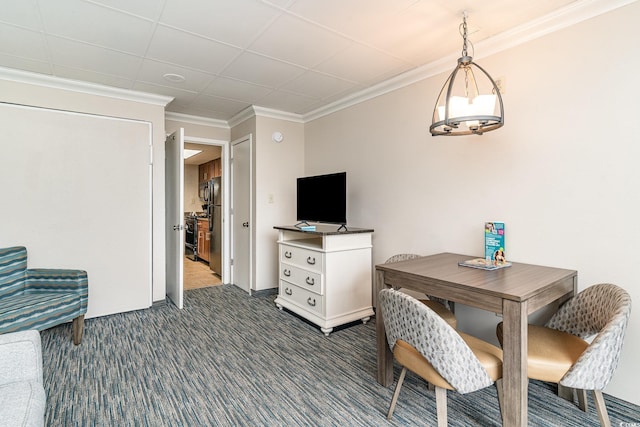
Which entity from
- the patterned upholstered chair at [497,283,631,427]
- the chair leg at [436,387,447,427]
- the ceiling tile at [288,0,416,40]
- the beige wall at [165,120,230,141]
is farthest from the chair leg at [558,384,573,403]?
the beige wall at [165,120,230,141]

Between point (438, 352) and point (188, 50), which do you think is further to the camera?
point (188, 50)

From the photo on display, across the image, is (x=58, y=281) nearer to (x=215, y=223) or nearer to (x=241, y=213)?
(x=241, y=213)

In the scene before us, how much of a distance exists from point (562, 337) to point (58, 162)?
14.2 feet

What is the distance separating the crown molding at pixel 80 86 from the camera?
2.90 metres

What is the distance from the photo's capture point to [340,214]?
3201 mm

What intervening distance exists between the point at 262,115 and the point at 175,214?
165 cm

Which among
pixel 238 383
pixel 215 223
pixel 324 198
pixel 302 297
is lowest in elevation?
pixel 238 383

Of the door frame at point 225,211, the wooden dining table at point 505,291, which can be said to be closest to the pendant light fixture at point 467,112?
the wooden dining table at point 505,291

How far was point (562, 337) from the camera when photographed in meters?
1.79

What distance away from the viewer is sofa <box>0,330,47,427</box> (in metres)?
1.14

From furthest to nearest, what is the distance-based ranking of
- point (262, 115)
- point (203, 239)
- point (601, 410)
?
point (203, 239) < point (262, 115) < point (601, 410)

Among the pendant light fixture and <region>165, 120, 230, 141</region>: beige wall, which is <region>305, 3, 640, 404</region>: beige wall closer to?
the pendant light fixture

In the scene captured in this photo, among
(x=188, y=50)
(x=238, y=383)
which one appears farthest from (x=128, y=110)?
(x=238, y=383)

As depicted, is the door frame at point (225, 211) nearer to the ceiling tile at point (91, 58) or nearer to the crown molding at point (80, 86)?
the crown molding at point (80, 86)
